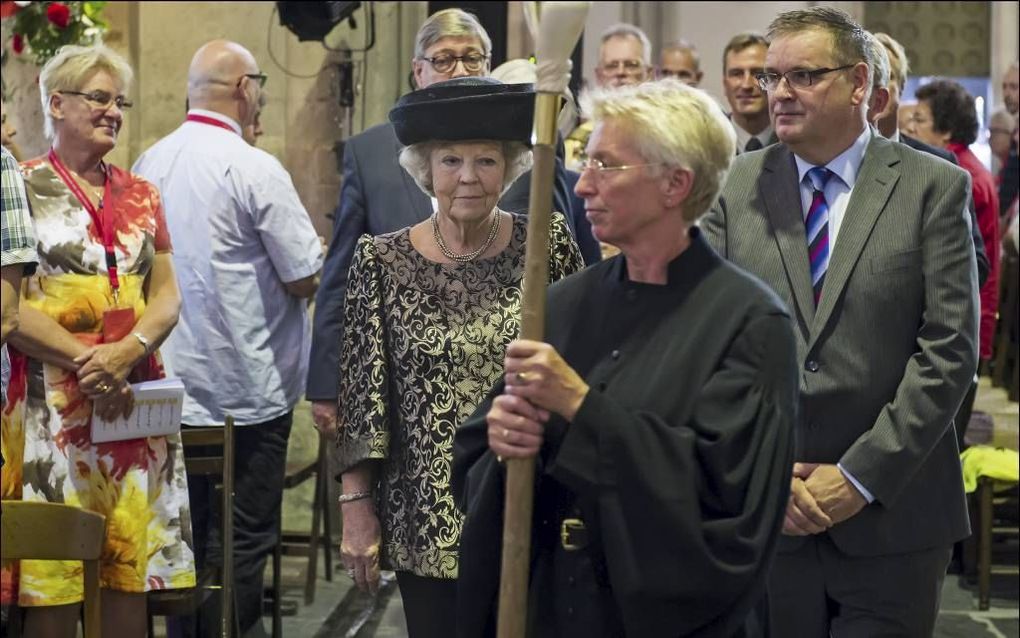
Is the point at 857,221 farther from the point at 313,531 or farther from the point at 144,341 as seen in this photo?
the point at 313,531

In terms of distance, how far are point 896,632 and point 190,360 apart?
109 inches

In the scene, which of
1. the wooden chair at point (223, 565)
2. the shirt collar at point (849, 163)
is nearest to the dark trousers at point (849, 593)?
the shirt collar at point (849, 163)

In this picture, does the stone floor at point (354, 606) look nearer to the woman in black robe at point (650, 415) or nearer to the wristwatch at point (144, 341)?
the wristwatch at point (144, 341)

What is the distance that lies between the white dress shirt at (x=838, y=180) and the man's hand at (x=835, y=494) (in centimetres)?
50

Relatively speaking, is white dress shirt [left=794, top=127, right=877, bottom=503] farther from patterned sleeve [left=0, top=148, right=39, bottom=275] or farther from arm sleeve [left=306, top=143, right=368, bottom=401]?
patterned sleeve [left=0, top=148, right=39, bottom=275]

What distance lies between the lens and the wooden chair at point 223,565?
4.70 meters

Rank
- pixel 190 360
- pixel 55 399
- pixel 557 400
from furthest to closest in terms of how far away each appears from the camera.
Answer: pixel 190 360 → pixel 55 399 → pixel 557 400

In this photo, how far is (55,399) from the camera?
4.52 m

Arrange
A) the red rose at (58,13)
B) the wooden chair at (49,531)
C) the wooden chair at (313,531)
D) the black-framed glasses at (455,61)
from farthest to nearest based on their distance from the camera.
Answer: the wooden chair at (313,531)
the red rose at (58,13)
the black-framed glasses at (455,61)
the wooden chair at (49,531)

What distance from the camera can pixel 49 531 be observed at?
3.37m

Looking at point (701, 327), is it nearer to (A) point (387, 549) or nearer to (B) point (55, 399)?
(A) point (387, 549)

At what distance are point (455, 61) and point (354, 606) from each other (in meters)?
2.59

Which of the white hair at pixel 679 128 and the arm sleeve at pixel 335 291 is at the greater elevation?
the white hair at pixel 679 128

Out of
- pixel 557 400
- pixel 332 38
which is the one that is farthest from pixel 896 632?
pixel 332 38
